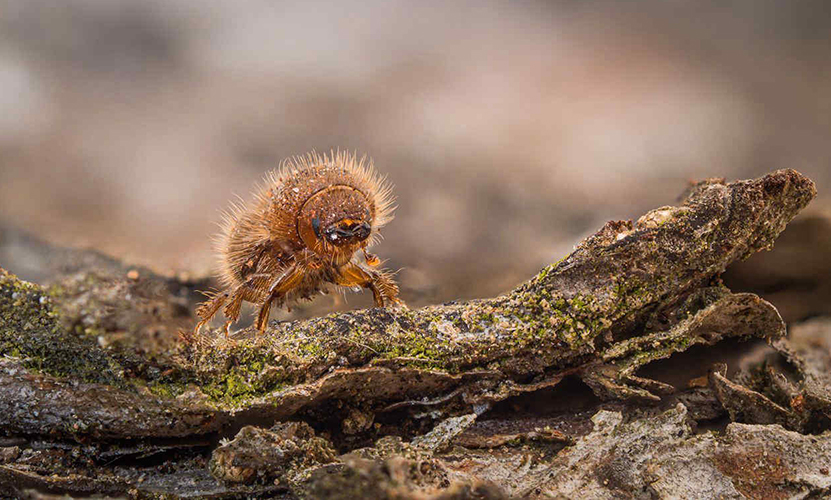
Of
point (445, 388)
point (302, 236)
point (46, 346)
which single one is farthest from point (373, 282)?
point (46, 346)

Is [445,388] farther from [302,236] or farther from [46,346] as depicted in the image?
[46,346]

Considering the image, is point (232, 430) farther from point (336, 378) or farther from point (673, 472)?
point (673, 472)

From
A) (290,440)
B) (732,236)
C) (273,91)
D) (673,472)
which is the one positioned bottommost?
(673,472)

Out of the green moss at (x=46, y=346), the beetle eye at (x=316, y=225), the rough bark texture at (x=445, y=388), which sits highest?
the beetle eye at (x=316, y=225)

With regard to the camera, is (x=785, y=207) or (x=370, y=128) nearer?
(x=785, y=207)

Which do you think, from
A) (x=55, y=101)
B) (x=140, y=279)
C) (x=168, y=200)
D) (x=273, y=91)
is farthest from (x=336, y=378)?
(x=55, y=101)

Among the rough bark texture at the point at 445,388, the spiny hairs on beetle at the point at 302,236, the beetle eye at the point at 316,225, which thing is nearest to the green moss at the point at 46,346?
the rough bark texture at the point at 445,388

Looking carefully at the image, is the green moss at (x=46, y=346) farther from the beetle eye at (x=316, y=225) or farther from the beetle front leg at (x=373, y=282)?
the beetle front leg at (x=373, y=282)
